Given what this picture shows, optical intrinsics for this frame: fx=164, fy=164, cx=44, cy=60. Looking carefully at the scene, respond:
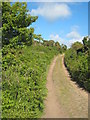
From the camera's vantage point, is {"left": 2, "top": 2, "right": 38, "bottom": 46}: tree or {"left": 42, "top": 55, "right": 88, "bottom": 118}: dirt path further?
{"left": 2, "top": 2, "right": 38, "bottom": 46}: tree

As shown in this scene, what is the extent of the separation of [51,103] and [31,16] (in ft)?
23.0

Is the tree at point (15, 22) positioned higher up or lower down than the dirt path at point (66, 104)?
higher up

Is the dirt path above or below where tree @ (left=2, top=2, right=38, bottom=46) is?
below

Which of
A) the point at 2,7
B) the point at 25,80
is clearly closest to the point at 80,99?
the point at 25,80

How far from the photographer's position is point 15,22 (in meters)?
12.0

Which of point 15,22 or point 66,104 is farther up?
point 15,22

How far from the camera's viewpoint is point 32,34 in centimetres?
1327

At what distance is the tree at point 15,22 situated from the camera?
37.9ft

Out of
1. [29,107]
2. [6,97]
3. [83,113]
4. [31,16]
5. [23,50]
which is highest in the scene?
[31,16]

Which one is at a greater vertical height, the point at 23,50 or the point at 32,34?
the point at 32,34

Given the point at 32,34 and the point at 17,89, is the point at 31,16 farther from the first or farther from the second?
the point at 17,89

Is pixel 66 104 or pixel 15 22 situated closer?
pixel 66 104

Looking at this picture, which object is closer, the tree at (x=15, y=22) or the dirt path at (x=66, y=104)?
the dirt path at (x=66, y=104)

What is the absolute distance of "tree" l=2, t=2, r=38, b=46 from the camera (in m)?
11.6
